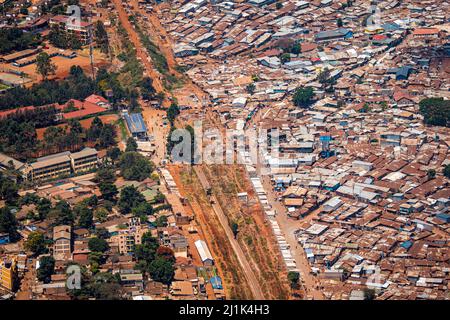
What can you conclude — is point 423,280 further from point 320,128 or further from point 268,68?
point 268,68

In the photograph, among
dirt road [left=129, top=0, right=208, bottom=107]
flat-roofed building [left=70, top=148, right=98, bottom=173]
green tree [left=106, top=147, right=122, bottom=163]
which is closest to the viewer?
flat-roofed building [left=70, top=148, right=98, bottom=173]

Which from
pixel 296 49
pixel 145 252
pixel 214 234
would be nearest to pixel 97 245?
pixel 145 252

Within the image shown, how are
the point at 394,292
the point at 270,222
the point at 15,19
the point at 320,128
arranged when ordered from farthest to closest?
the point at 15,19
the point at 320,128
the point at 270,222
the point at 394,292

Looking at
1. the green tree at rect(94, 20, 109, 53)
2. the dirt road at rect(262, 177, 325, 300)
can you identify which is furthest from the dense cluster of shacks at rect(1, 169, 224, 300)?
the green tree at rect(94, 20, 109, 53)

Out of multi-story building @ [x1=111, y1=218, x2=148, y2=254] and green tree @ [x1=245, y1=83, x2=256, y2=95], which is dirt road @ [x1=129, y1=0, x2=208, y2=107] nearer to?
green tree @ [x1=245, y1=83, x2=256, y2=95]

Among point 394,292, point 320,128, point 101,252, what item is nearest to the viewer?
point 394,292
